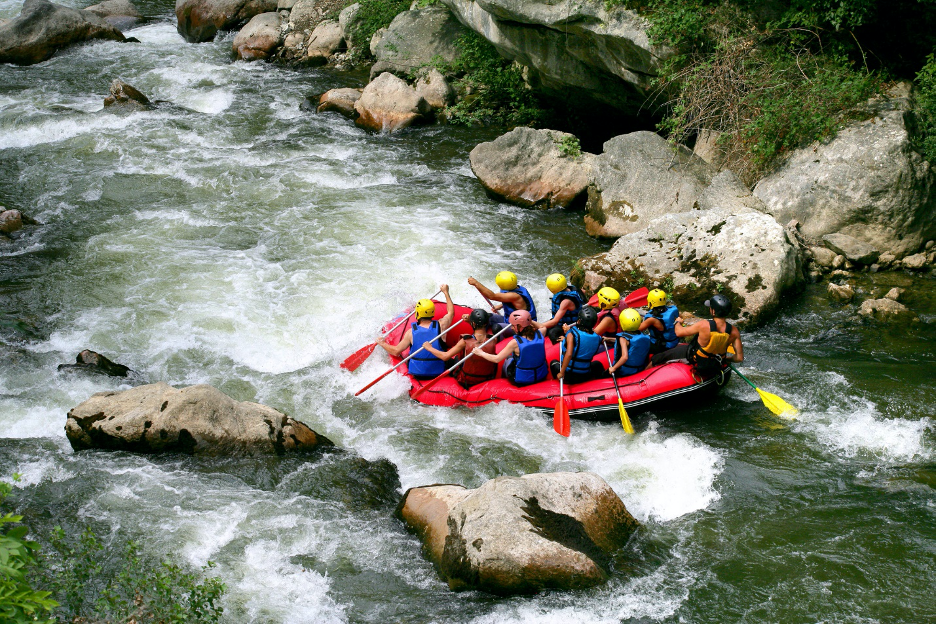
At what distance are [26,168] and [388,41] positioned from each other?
23.3 feet

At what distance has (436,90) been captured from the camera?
45.2 feet

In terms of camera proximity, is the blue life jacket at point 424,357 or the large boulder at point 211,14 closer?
the blue life jacket at point 424,357

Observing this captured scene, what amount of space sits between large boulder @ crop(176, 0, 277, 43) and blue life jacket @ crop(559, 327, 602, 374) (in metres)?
14.9

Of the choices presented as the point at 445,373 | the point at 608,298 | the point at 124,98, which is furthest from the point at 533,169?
the point at 124,98

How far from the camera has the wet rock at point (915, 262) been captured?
27.3ft

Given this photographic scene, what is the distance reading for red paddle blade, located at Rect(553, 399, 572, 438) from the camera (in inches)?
251

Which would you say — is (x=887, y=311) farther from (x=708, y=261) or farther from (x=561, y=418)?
(x=561, y=418)

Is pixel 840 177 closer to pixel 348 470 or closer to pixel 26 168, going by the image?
pixel 348 470

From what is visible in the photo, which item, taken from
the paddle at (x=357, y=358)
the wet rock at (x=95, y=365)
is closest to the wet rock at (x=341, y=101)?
the paddle at (x=357, y=358)

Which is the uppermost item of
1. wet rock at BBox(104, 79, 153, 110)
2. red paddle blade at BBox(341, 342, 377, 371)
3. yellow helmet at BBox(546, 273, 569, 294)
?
yellow helmet at BBox(546, 273, 569, 294)

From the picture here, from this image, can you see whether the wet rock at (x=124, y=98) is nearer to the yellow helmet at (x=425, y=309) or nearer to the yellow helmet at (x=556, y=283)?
the yellow helmet at (x=425, y=309)

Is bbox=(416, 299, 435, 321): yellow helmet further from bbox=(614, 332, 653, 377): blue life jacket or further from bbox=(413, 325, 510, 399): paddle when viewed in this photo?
bbox=(614, 332, 653, 377): blue life jacket

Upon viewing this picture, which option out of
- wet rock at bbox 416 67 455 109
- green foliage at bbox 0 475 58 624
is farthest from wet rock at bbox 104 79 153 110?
green foliage at bbox 0 475 58 624

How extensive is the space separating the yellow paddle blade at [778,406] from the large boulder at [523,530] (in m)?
2.03
